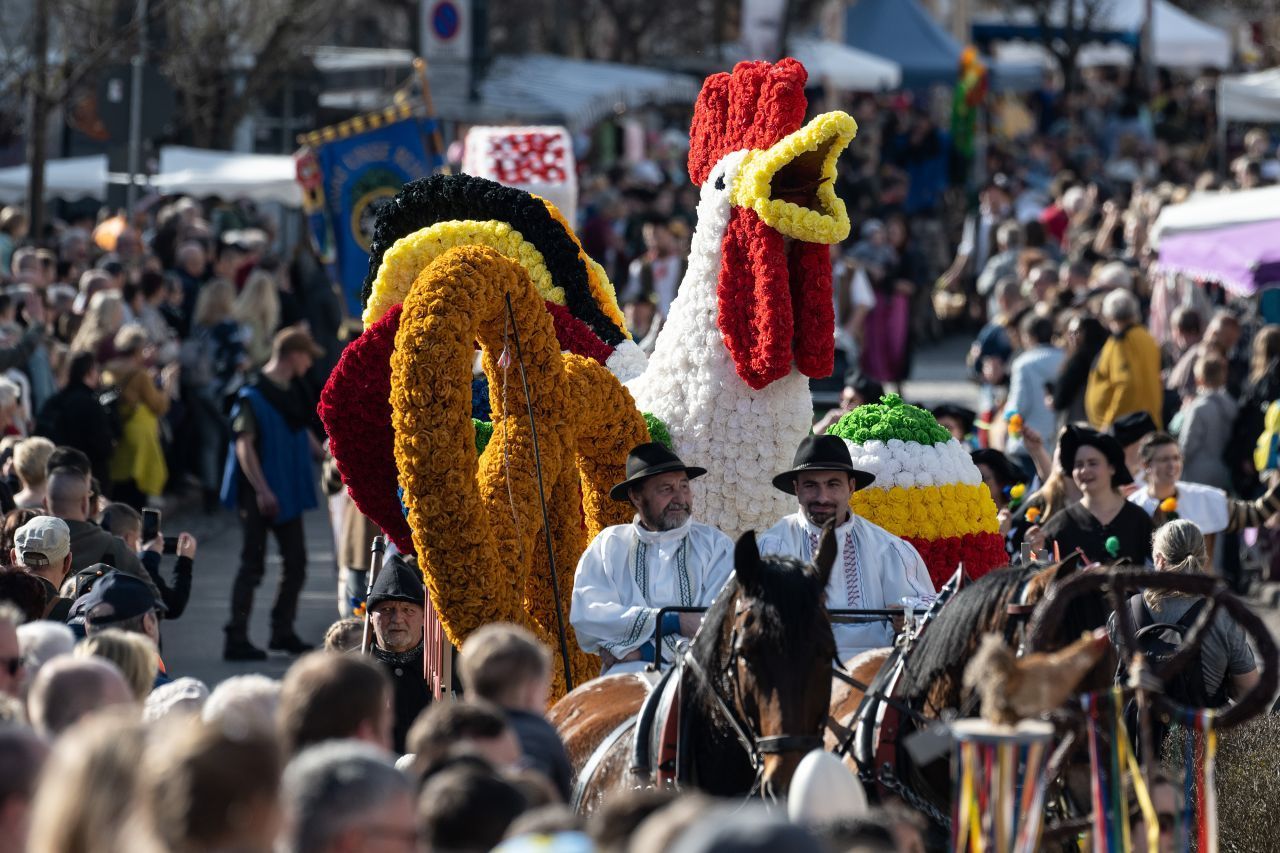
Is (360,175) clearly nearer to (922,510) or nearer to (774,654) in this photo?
(922,510)

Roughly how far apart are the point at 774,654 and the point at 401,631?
297cm

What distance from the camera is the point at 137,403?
1416 cm

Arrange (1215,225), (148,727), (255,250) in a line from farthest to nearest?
(255,250), (1215,225), (148,727)

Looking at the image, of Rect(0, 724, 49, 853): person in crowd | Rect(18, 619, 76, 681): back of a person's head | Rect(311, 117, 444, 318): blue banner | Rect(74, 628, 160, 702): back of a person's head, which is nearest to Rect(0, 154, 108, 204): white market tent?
Rect(311, 117, 444, 318): blue banner

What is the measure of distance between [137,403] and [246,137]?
667 inches

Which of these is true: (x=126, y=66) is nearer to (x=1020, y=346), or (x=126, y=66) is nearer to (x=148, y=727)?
(x=1020, y=346)

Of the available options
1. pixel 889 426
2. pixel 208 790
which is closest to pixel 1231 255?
pixel 889 426

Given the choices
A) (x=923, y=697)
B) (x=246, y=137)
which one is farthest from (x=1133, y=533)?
(x=246, y=137)

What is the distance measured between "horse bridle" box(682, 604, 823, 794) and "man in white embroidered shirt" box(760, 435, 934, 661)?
1.45 m

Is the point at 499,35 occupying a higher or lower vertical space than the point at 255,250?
higher

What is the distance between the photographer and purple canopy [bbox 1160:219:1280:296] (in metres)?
14.8

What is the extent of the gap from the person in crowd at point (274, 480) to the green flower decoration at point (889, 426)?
185 inches

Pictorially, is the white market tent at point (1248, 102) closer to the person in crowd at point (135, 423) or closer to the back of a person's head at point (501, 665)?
the person in crowd at point (135, 423)

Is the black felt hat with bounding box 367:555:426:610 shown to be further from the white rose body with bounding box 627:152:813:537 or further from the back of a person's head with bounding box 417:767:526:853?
the back of a person's head with bounding box 417:767:526:853
